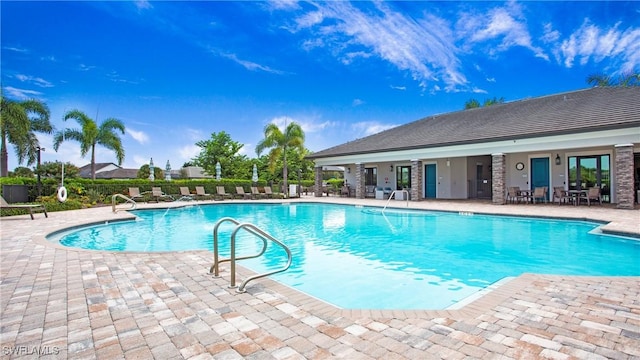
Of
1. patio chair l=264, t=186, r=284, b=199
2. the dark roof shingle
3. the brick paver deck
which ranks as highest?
the dark roof shingle

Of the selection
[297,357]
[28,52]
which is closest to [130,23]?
[28,52]

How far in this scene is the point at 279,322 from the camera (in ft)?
10.1

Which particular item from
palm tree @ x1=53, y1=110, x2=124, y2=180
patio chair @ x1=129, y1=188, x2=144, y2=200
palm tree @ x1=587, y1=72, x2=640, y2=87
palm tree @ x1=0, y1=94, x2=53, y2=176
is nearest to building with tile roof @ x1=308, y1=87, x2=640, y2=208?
patio chair @ x1=129, y1=188, x2=144, y2=200

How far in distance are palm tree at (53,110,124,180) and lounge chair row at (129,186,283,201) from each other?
4782 millimetres

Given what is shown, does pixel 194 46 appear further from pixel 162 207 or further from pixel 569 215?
pixel 569 215

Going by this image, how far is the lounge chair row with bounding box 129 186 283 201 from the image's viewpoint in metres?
20.1

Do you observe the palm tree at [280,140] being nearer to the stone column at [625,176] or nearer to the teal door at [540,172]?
the teal door at [540,172]

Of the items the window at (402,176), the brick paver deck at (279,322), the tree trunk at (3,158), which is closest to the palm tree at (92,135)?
the tree trunk at (3,158)

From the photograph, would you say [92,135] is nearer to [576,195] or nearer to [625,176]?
[576,195]

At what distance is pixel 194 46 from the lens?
22.6 m

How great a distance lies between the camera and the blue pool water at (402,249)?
5.36 meters

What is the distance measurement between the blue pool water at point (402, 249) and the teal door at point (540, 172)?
6630 millimetres

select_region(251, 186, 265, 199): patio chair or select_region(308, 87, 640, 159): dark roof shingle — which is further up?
select_region(308, 87, 640, 159): dark roof shingle

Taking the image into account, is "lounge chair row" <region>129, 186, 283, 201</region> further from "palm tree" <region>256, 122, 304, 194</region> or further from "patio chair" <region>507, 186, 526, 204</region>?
"patio chair" <region>507, 186, 526, 204</region>
